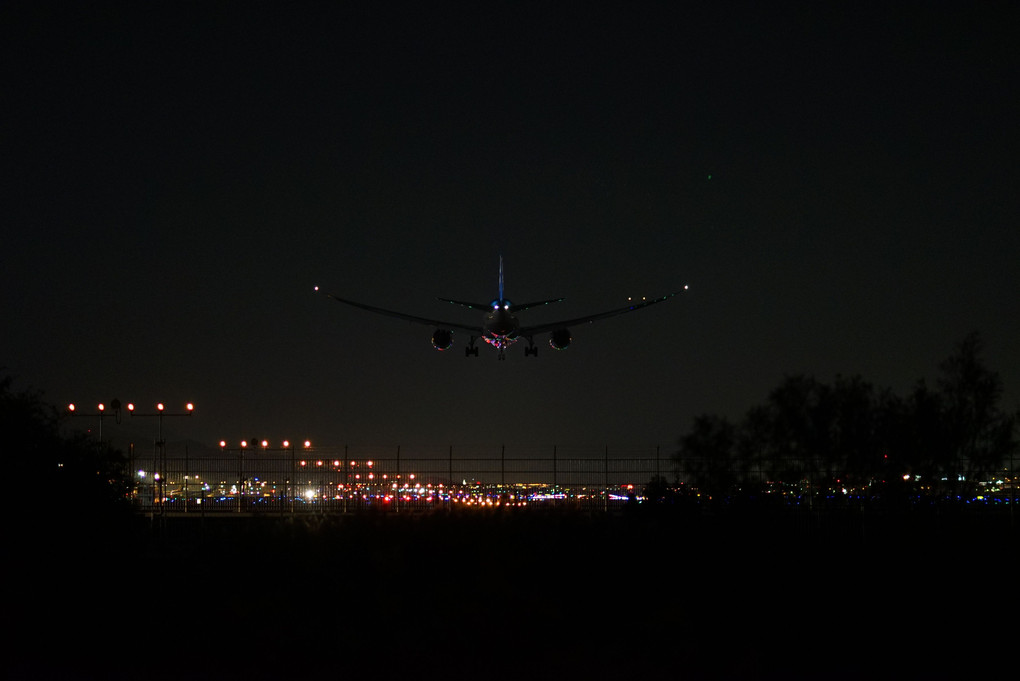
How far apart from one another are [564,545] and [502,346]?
35.4 metres

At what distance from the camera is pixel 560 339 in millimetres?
52438

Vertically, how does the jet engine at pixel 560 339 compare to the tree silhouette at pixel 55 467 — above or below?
above

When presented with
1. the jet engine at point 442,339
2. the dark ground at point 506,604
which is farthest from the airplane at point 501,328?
the dark ground at point 506,604

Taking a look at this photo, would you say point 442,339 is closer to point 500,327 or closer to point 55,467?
point 500,327

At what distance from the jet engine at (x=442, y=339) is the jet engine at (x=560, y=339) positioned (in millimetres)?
4826

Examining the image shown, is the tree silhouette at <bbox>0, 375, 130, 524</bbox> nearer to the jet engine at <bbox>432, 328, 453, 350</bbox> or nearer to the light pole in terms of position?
the light pole

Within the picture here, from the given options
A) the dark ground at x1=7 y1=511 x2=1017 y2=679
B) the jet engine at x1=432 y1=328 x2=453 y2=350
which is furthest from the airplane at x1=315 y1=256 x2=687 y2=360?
the dark ground at x1=7 y1=511 x2=1017 y2=679

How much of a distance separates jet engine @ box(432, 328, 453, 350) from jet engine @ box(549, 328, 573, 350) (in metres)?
4.83

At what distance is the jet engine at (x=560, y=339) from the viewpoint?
5225 cm

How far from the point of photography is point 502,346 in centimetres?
5216

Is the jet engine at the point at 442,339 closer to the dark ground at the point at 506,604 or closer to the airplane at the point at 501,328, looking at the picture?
the airplane at the point at 501,328

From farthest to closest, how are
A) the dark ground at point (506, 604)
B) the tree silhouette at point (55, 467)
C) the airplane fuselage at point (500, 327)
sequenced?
the airplane fuselage at point (500, 327) → the tree silhouette at point (55, 467) → the dark ground at point (506, 604)

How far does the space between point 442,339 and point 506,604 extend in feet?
125

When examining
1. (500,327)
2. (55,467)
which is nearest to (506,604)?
(55,467)
